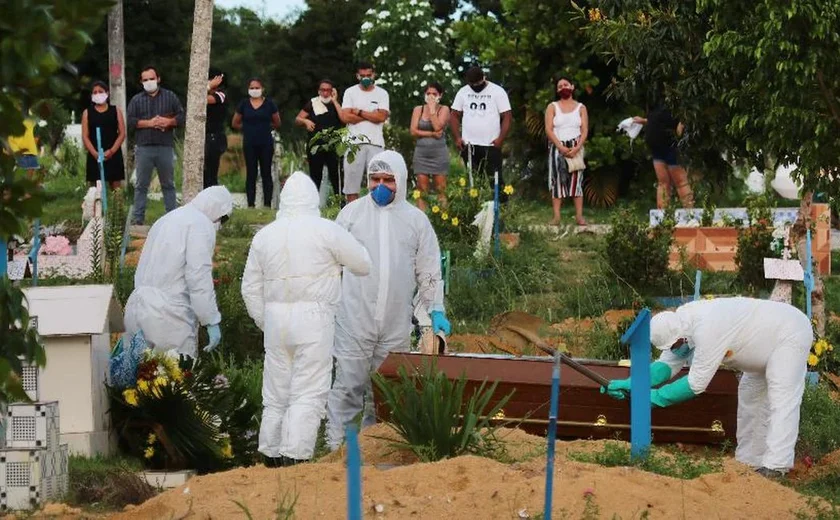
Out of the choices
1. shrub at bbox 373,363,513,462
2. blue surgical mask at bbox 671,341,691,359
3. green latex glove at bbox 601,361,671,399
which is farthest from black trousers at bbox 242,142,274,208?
shrub at bbox 373,363,513,462

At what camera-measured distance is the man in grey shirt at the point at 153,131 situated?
1784 cm

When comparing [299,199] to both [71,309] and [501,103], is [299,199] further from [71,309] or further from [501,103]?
[501,103]

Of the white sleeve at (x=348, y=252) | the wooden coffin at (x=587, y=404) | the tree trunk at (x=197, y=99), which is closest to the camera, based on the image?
the white sleeve at (x=348, y=252)

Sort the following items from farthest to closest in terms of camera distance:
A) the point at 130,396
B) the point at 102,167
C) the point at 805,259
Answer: the point at 102,167 → the point at 805,259 → the point at 130,396

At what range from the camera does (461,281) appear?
15.9m

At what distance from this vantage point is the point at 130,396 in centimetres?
1050

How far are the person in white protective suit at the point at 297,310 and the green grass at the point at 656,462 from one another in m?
1.66

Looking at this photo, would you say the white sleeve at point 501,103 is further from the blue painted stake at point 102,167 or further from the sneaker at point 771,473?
the sneaker at point 771,473

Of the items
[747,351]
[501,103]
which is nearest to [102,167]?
[501,103]

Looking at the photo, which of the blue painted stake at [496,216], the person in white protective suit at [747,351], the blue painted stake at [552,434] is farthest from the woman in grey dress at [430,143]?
the blue painted stake at [552,434]

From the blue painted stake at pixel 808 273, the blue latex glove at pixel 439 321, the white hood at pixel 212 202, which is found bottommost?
the blue latex glove at pixel 439 321

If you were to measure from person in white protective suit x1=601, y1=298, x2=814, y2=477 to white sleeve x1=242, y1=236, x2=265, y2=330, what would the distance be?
6.60 feet

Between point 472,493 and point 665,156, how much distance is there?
1085 centimetres

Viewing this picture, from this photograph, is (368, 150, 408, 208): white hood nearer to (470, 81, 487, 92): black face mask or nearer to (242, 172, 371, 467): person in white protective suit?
(242, 172, 371, 467): person in white protective suit
